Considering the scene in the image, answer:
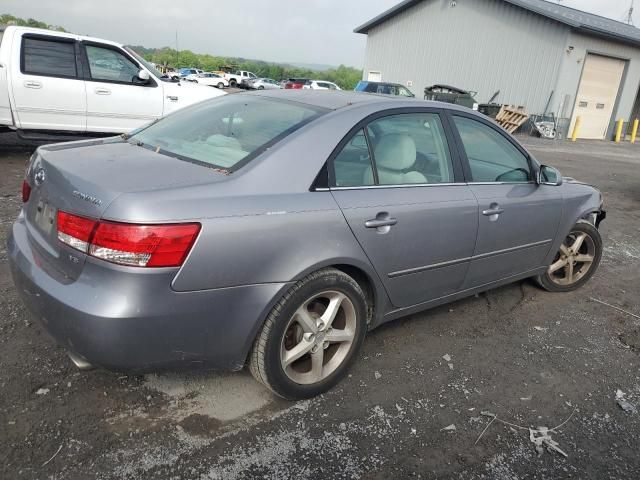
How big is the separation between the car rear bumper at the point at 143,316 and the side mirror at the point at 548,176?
2.43 m

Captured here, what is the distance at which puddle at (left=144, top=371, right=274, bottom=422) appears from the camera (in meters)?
2.46

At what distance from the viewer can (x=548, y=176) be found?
12.1ft

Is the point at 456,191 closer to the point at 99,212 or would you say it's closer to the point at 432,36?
the point at 99,212

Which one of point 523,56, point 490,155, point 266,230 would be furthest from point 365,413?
point 523,56

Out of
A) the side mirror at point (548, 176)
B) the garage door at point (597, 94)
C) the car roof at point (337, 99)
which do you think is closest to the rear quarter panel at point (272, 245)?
the car roof at point (337, 99)

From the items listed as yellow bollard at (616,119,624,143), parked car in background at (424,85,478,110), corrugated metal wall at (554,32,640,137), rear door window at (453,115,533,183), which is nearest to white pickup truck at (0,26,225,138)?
rear door window at (453,115,533,183)

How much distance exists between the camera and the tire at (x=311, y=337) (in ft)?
7.66

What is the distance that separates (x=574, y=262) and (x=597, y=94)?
A: 2176 centimetres

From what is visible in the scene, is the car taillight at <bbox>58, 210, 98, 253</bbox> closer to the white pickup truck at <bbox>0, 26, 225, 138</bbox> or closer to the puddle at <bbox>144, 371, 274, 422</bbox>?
the puddle at <bbox>144, 371, 274, 422</bbox>

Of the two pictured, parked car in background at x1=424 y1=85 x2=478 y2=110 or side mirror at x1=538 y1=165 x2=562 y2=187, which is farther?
parked car in background at x1=424 y1=85 x2=478 y2=110

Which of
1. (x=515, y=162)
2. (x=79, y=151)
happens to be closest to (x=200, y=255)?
(x=79, y=151)

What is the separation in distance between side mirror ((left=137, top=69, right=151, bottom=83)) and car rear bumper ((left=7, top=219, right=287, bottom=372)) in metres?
6.10

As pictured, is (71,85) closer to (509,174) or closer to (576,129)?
(509,174)

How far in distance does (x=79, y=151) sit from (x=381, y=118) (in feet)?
5.51
